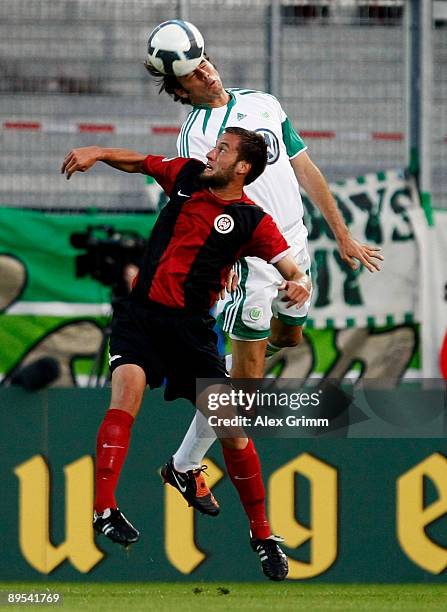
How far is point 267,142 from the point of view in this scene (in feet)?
27.9

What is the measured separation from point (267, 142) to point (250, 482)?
6.11ft

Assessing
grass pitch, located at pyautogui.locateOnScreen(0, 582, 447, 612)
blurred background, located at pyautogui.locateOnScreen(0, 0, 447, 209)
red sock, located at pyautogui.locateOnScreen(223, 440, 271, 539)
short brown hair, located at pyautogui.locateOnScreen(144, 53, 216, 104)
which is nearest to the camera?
short brown hair, located at pyautogui.locateOnScreen(144, 53, 216, 104)

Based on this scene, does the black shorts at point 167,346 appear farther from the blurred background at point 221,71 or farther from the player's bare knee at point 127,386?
the blurred background at point 221,71

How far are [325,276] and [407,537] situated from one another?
3.41 meters

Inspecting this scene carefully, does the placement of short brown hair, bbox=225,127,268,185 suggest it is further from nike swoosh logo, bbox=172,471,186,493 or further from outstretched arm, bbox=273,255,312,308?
nike swoosh logo, bbox=172,471,186,493

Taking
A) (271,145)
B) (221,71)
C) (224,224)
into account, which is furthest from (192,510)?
(221,71)

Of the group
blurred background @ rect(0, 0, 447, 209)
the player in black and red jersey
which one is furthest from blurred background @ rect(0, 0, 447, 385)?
the player in black and red jersey

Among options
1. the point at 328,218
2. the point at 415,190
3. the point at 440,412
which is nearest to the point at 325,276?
the point at 415,190

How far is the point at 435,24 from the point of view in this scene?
1414 centimetres

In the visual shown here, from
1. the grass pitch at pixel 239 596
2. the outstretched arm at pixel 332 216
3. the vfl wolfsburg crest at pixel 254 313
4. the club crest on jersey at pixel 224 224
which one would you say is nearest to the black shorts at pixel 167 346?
the club crest on jersey at pixel 224 224

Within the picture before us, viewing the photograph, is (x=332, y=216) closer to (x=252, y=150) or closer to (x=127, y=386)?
(x=252, y=150)

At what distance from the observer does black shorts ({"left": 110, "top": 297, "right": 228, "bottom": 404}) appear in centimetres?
803

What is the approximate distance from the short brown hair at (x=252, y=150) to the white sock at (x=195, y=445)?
141cm

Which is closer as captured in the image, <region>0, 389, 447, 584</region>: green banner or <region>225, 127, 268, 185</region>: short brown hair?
<region>225, 127, 268, 185</region>: short brown hair
